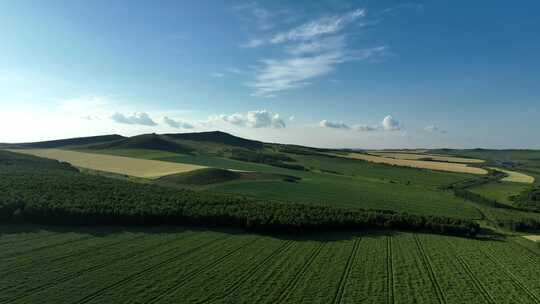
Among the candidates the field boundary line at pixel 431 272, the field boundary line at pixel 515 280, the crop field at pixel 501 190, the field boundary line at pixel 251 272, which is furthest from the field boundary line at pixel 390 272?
the crop field at pixel 501 190

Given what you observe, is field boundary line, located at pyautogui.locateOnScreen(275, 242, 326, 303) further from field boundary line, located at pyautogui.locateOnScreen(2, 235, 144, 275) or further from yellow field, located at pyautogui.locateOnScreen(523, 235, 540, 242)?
yellow field, located at pyautogui.locateOnScreen(523, 235, 540, 242)

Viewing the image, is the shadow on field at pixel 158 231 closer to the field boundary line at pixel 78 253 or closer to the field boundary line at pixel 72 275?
the field boundary line at pixel 78 253

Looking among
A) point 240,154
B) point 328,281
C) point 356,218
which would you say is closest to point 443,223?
point 356,218

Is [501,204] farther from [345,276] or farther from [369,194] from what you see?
[345,276]

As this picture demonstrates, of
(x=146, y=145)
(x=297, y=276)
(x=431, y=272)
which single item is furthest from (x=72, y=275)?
(x=146, y=145)

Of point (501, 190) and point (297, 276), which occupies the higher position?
point (501, 190)

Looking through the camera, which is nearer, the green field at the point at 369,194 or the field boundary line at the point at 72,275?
the field boundary line at the point at 72,275

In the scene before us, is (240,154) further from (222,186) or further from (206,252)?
(206,252)
